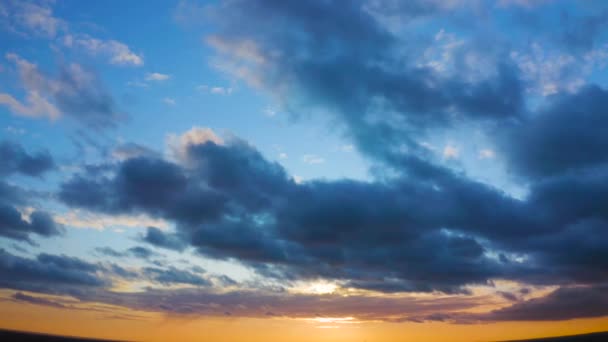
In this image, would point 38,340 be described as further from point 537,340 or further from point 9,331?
point 537,340

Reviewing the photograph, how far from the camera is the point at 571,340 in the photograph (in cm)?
5416

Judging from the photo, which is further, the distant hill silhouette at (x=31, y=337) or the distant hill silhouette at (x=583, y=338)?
the distant hill silhouette at (x=583, y=338)

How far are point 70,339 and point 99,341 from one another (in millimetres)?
5813

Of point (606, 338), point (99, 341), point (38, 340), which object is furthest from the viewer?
point (606, 338)

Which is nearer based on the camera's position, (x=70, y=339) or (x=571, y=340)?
(x=70, y=339)

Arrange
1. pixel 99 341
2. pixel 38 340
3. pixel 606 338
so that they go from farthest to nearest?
pixel 606 338 → pixel 38 340 → pixel 99 341

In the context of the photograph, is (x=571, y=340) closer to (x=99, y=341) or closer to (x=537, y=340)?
(x=537, y=340)

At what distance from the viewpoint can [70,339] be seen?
131 ft

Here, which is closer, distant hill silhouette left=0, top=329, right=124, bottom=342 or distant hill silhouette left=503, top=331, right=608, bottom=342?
distant hill silhouette left=0, top=329, right=124, bottom=342

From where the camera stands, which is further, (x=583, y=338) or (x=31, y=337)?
(x=583, y=338)

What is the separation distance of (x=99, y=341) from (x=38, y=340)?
7486 millimetres

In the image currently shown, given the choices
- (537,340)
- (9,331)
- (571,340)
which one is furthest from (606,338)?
(9,331)

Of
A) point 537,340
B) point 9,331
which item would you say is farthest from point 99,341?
point 537,340

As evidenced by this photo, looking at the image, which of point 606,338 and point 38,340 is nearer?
point 38,340
